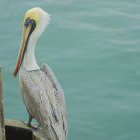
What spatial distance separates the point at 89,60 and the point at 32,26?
138 inches

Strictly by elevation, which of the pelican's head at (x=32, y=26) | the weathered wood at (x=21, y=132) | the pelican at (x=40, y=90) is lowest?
the weathered wood at (x=21, y=132)

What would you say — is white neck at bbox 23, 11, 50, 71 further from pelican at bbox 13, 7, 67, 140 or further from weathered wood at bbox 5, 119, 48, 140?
weathered wood at bbox 5, 119, 48, 140

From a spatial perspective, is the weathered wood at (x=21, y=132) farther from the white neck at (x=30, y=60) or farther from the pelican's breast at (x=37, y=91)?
the white neck at (x=30, y=60)

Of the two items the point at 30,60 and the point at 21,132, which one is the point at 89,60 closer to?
the point at 30,60

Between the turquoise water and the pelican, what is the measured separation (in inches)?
87.9

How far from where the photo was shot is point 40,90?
14.8 ft

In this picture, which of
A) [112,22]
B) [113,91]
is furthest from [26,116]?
[112,22]

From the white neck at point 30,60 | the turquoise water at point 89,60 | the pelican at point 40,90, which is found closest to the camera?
the pelican at point 40,90

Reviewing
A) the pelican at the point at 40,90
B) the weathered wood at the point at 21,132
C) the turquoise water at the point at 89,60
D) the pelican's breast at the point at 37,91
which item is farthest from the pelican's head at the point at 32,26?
the turquoise water at the point at 89,60

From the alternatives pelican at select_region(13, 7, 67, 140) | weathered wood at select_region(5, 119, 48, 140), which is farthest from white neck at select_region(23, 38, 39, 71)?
weathered wood at select_region(5, 119, 48, 140)

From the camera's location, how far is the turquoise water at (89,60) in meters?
7.04

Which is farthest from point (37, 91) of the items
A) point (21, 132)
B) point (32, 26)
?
point (32, 26)

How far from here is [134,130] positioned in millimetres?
6832

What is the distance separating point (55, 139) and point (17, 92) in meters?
3.29
